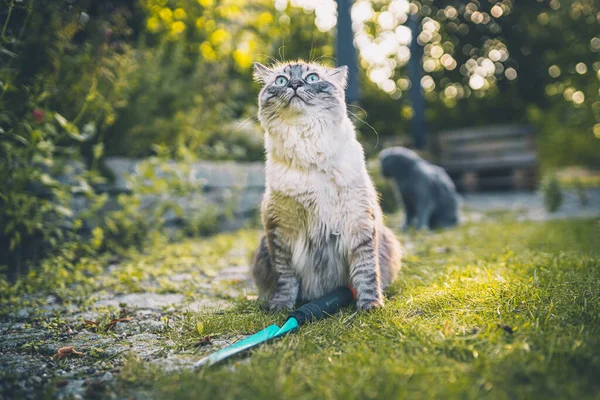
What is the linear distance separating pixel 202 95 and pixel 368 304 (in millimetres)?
4177

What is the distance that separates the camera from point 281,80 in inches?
88.4

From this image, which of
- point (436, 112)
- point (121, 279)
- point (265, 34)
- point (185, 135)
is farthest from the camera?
point (436, 112)

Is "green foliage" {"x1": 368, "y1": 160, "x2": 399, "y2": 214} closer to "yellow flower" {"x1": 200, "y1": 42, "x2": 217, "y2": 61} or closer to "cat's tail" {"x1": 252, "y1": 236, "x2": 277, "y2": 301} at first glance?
"yellow flower" {"x1": 200, "y1": 42, "x2": 217, "y2": 61}

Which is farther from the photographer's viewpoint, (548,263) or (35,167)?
(35,167)

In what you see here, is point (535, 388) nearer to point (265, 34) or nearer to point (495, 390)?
point (495, 390)

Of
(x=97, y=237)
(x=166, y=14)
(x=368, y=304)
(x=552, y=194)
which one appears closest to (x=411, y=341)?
(x=368, y=304)

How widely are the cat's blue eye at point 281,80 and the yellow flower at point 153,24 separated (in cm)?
456

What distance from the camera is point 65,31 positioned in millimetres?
3354

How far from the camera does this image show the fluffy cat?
215 centimetres

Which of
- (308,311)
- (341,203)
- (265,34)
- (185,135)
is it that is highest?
(265,34)

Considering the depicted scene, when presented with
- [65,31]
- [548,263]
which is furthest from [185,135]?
[548,263]

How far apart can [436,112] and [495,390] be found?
11545mm

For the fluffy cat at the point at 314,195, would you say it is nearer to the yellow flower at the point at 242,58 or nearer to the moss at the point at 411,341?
the moss at the point at 411,341

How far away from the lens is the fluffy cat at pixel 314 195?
2.15m
